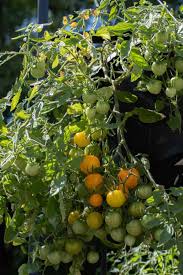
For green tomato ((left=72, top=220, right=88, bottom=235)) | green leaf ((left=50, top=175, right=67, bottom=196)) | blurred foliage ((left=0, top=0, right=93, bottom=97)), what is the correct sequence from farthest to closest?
blurred foliage ((left=0, top=0, right=93, bottom=97))
green tomato ((left=72, top=220, right=88, bottom=235))
green leaf ((left=50, top=175, right=67, bottom=196))

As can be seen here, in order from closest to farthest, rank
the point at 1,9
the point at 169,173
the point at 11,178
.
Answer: the point at 11,178
the point at 169,173
the point at 1,9

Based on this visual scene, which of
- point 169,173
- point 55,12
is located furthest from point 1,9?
point 169,173

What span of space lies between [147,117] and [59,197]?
23 centimetres

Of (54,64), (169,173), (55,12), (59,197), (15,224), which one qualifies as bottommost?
(55,12)

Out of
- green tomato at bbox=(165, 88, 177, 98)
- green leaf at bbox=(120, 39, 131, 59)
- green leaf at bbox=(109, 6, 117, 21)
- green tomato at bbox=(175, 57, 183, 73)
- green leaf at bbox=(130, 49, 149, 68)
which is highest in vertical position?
green leaf at bbox=(109, 6, 117, 21)

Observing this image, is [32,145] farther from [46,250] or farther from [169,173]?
[169,173]

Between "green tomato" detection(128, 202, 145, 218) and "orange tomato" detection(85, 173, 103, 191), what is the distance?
0.07 m

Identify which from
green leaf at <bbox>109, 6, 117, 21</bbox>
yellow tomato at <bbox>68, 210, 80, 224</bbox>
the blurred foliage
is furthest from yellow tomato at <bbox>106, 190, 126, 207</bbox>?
the blurred foliage

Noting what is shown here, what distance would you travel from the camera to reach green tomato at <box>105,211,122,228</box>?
1.01m

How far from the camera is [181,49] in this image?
0.98m

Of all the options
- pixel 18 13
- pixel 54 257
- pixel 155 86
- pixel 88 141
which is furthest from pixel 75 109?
pixel 18 13

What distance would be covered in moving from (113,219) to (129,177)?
0.08m

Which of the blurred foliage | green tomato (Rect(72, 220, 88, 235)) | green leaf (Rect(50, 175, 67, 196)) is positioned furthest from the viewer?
the blurred foliage

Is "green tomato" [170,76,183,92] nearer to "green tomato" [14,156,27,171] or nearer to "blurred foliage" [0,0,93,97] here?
"green tomato" [14,156,27,171]
